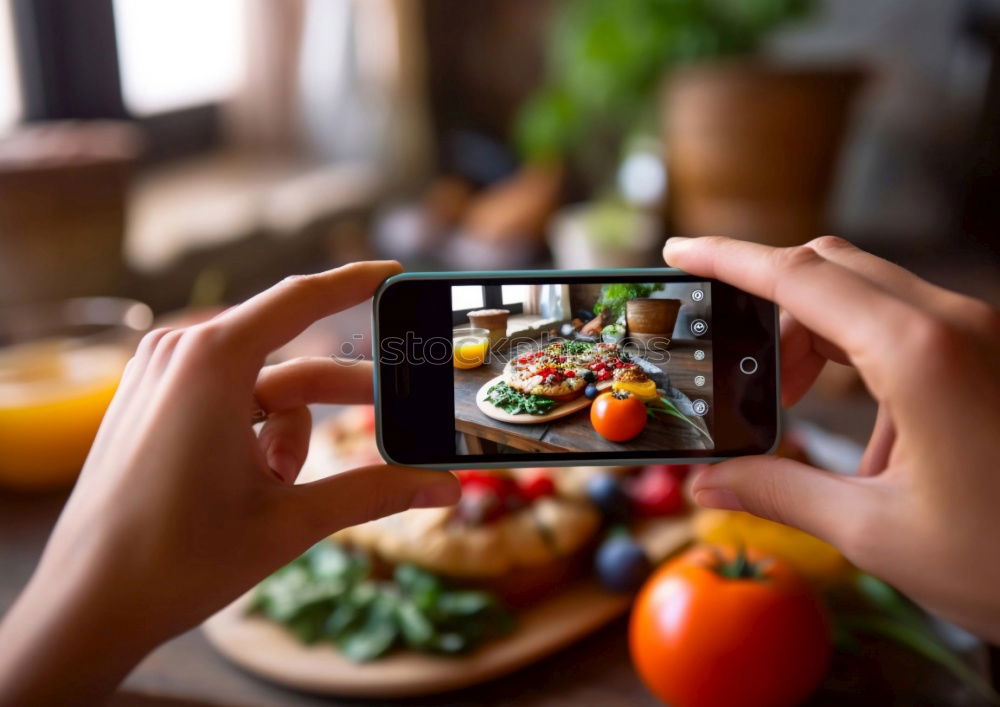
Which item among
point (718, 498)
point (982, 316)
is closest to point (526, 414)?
point (718, 498)

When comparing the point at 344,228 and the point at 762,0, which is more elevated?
the point at 762,0

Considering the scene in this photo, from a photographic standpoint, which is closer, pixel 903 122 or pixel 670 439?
pixel 670 439

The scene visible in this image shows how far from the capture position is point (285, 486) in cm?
41

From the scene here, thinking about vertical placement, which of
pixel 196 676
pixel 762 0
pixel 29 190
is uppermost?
pixel 762 0

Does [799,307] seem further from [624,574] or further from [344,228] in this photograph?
[344,228]

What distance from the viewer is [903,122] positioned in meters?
1.93

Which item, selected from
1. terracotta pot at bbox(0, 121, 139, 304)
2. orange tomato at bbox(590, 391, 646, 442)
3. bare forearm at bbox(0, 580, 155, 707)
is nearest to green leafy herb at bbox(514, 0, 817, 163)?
terracotta pot at bbox(0, 121, 139, 304)

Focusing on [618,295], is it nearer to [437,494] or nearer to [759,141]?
[437,494]

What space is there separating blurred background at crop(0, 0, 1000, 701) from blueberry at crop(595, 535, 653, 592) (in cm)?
38

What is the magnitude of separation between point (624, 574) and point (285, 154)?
1.57 m

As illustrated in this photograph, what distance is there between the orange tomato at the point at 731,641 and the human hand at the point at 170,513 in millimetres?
266

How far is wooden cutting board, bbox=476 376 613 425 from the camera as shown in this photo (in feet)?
1.48

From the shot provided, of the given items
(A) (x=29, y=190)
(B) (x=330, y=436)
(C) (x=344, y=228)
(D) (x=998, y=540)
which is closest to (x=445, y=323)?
(D) (x=998, y=540)

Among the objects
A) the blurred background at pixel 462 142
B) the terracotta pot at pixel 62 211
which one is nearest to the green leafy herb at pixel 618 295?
the blurred background at pixel 462 142
